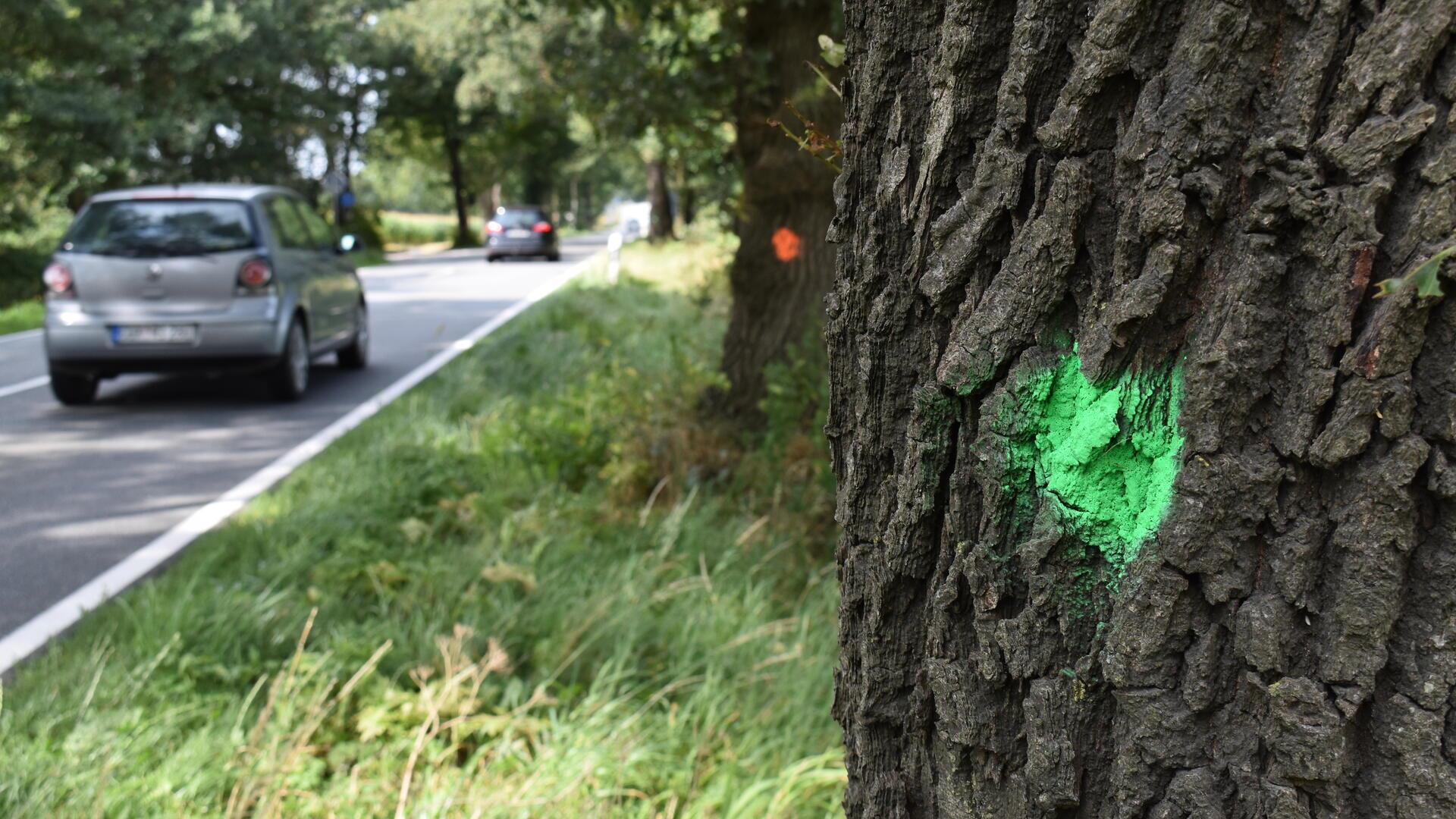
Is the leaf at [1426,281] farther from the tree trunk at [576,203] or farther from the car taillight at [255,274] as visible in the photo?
the tree trunk at [576,203]

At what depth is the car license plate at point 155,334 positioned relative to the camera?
9.41 metres

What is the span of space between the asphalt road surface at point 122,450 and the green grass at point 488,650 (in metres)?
0.72

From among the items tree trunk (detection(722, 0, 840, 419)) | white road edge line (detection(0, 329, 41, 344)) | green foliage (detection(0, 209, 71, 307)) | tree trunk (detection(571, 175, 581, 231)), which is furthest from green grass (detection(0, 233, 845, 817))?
tree trunk (detection(571, 175, 581, 231))

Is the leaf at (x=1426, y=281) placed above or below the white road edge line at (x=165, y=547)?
above

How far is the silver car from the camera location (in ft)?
30.8

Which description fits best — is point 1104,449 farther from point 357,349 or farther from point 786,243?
point 357,349

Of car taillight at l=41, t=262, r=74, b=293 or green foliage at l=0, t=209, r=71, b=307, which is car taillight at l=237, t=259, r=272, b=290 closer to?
car taillight at l=41, t=262, r=74, b=293

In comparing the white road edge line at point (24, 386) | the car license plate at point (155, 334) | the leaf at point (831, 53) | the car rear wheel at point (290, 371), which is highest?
the leaf at point (831, 53)

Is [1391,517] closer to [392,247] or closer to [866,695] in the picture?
[866,695]

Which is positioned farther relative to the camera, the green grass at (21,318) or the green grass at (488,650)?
the green grass at (21,318)

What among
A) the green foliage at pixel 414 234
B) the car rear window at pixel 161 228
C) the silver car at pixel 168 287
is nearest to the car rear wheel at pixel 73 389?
the silver car at pixel 168 287

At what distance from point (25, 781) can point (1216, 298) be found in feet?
9.43

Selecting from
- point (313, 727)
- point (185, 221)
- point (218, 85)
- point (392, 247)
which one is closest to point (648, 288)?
point (185, 221)

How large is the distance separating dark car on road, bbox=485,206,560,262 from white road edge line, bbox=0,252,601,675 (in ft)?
85.8
